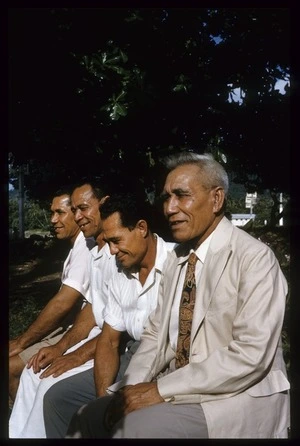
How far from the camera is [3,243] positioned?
11.7ft

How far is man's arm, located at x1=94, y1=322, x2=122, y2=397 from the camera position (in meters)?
3.28

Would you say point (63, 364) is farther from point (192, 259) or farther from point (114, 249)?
point (192, 259)

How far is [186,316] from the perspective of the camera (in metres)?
2.88

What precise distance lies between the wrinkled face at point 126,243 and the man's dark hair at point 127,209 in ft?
0.12

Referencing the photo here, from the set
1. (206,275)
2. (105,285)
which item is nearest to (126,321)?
(105,285)

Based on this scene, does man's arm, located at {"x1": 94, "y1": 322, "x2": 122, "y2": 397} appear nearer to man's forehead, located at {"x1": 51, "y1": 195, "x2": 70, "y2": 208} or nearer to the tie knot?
the tie knot

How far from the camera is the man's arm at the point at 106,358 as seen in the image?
10.8 feet

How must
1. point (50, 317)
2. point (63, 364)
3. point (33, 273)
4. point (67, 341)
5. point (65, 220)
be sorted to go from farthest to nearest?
point (33, 273) → point (65, 220) → point (50, 317) → point (67, 341) → point (63, 364)

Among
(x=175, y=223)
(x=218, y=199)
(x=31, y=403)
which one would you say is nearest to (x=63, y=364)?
(x=31, y=403)

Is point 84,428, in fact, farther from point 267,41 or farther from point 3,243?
point 267,41

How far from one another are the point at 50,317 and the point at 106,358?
32.8 inches

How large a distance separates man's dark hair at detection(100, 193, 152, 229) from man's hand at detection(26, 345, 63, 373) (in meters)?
1.11

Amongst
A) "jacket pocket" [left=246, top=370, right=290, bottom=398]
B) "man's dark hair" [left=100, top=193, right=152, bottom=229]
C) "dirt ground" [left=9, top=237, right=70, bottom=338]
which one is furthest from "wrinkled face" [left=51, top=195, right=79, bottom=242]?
"dirt ground" [left=9, top=237, right=70, bottom=338]

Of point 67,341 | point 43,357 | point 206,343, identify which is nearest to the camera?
point 206,343
